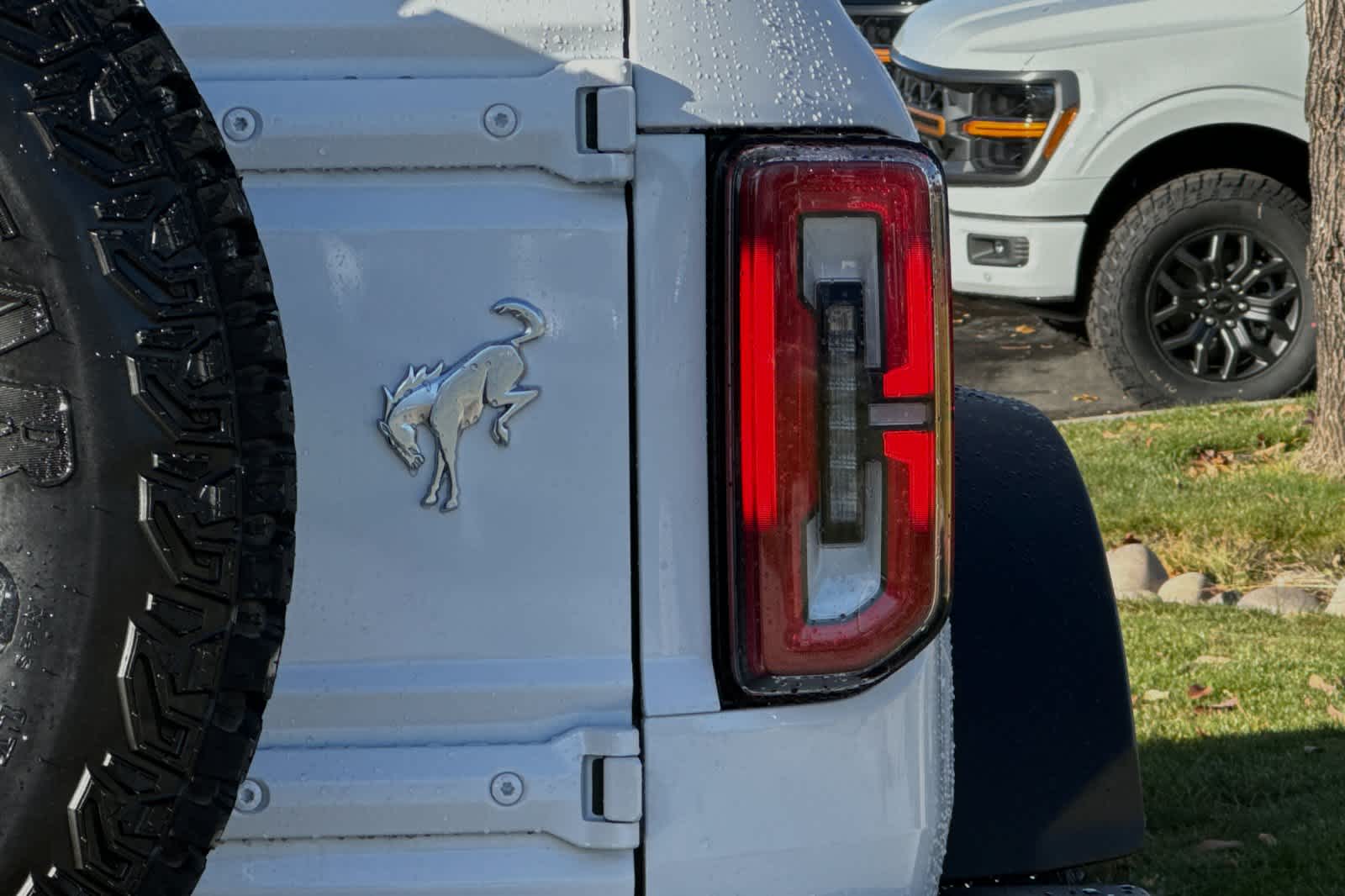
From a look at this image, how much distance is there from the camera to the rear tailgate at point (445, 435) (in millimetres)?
1834

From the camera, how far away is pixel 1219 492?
22.4 ft

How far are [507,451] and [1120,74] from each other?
6850mm

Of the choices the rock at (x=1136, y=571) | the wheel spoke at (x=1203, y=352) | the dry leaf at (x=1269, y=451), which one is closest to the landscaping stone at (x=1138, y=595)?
the rock at (x=1136, y=571)

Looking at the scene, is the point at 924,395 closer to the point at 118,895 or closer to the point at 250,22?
the point at 250,22

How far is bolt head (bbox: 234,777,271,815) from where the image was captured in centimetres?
187

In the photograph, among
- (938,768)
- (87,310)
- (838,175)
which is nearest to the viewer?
(87,310)

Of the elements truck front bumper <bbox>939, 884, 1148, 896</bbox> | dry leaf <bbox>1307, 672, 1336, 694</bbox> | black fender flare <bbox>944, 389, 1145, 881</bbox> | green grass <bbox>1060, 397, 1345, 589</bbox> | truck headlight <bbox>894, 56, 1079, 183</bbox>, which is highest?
truck headlight <bbox>894, 56, 1079, 183</bbox>

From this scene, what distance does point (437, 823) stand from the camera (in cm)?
187

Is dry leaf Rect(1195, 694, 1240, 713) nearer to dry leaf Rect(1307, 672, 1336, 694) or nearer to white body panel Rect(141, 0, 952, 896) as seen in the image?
dry leaf Rect(1307, 672, 1336, 694)

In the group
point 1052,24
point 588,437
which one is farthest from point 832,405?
point 1052,24

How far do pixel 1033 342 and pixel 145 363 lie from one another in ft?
28.3

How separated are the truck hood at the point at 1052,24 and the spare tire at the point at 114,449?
7085 mm

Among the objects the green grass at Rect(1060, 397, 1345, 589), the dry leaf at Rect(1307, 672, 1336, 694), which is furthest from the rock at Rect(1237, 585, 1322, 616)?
the dry leaf at Rect(1307, 672, 1336, 694)

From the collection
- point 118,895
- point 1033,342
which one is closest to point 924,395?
point 118,895
